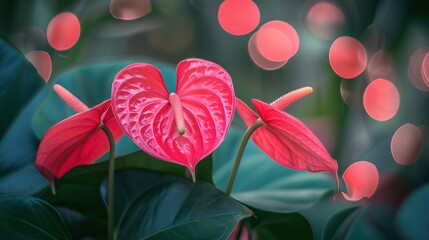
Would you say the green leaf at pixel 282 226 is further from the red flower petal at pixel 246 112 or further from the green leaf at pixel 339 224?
the red flower petal at pixel 246 112

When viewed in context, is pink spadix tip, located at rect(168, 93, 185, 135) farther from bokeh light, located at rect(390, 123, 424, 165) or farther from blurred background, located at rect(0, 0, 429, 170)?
bokeh light, located at rect(390, 123, 424, 165)

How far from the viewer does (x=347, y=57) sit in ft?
3.00

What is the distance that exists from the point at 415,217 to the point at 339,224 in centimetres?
17

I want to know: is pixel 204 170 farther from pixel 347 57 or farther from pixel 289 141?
pixel 347 57

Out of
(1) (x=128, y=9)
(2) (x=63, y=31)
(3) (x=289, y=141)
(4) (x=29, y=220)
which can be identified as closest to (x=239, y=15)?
(1) (x=128, y=9)

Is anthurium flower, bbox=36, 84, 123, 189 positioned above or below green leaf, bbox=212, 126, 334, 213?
above

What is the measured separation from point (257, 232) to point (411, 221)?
0.26 m

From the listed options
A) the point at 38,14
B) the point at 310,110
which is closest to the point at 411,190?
the point at 310,110

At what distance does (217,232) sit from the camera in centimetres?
54

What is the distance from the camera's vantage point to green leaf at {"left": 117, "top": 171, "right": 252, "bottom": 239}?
1.77 feet

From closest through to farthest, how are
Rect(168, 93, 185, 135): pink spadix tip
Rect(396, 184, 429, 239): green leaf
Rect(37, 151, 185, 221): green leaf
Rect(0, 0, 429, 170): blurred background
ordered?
Rect(168, 93, 185, 135): pink spadix tip → Rect(37, 151, 185, 221): green leaf → Rect(396, 184, 429, 239): green leaf → Rect(0, 0, 429, 170): blurred background

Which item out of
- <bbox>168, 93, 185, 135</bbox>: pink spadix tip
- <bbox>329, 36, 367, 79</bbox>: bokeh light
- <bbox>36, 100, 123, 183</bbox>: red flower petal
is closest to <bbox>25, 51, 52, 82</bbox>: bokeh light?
<bbox>36, 100, 123, 183</bbox>: red flower petal

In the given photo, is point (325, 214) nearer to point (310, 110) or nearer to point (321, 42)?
point (310, 110)

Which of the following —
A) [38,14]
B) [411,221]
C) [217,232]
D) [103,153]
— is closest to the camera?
[217,232]
